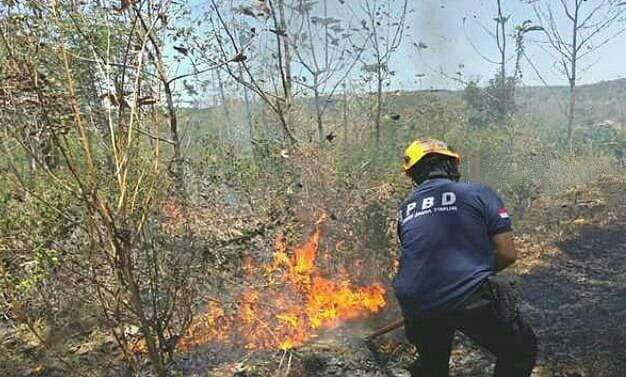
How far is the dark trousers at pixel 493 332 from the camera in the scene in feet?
9.07

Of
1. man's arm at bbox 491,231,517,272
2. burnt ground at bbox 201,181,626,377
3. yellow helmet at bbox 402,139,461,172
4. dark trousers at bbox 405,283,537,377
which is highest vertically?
yellow helmet at bbox 402,139,461,172

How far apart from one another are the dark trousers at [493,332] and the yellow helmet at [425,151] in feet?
2.87

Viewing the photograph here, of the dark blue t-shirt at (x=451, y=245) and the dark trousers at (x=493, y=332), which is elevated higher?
the dark blue t-shirt at (x=451, y=245)

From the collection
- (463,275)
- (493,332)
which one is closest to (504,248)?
(463,275)

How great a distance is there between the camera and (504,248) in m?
2.85

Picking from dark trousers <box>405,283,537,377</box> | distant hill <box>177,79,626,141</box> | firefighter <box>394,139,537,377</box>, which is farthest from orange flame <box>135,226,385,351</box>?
distant hill <box>177,79,626,141</box>

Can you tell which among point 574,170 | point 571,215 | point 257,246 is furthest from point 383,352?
point 574,170

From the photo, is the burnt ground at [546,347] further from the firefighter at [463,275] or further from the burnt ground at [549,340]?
the firefighter at [463,275]

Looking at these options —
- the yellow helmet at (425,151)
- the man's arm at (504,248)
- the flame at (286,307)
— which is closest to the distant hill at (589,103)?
the flame at (286,307)

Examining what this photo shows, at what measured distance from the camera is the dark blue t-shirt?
9.04ft

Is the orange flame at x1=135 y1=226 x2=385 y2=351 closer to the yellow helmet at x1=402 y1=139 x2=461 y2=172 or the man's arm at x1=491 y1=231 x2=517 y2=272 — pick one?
the yellow helmet at x1=402 y1=139 x2=461 y2=172

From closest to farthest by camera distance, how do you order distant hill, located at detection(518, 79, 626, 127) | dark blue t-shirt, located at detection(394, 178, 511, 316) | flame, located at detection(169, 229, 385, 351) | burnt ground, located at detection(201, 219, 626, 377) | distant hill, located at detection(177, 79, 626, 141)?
dark blue t-shirt, located at detection(394, 178, 511, 316) < burnt ground, located at detection(201, 219, 626, 377) < flame, located at detection(169, 229, 385, 351) < distant hill, located at detection(177, 79, 626, 141) < distant hill, located at detection(518, 79, 626, 127)

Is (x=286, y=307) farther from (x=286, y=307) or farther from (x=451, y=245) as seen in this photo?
(x=451, y=245)

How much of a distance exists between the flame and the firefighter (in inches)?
110
